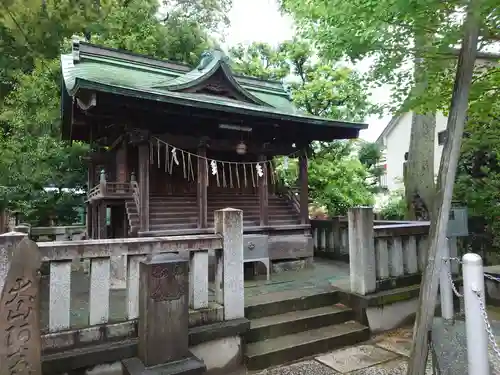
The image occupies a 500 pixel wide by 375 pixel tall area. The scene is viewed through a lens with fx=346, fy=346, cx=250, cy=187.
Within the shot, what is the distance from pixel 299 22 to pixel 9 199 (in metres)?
13.4

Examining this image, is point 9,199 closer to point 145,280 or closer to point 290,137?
point 290,137

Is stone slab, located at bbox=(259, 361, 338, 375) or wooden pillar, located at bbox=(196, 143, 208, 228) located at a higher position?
wooden pillar, located at bbox=(196, 143, 208, 228)

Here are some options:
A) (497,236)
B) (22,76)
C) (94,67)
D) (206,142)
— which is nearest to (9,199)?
(22,76)

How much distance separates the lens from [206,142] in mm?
8367

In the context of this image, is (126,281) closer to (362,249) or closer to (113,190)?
(362,249)

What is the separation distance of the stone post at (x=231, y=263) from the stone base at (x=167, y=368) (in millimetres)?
952

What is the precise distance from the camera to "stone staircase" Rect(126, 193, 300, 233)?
7827 mm

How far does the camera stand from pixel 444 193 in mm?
3838

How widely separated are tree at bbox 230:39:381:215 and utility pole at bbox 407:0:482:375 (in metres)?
7.49

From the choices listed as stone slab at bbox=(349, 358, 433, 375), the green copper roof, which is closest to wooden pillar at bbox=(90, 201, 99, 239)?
the green copper roof

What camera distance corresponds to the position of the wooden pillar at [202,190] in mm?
8094

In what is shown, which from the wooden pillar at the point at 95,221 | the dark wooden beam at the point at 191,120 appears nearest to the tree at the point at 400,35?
the dark wooden beam at the point at 191,120

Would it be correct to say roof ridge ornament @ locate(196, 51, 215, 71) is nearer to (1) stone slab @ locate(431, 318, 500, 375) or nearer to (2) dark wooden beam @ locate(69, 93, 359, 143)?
(2) dark wooden beam @ locate(69, 93, 359, 143)

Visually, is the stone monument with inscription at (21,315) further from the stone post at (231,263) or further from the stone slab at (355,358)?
the stone slab at (355,358)
